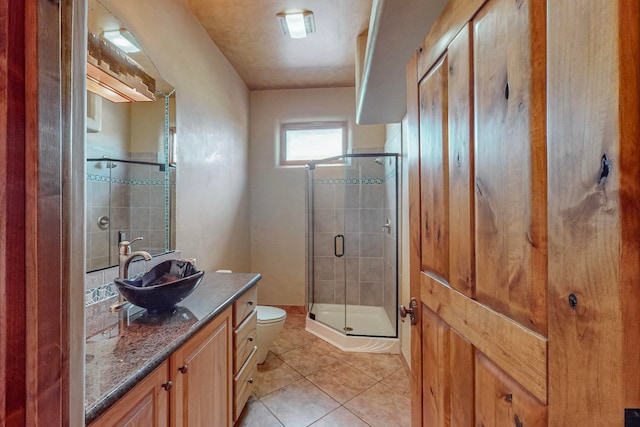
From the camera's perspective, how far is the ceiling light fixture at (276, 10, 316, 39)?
7.18 ft

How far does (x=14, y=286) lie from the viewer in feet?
1.17

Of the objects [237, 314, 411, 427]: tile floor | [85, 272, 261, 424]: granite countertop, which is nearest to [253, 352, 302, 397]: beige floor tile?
[237, 314, 411, 427]: tile floor

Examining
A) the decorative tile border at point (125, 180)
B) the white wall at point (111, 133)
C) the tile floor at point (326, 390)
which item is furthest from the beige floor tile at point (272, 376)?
the white wall at point (111, 133)

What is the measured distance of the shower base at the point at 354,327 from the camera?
256 centimetres

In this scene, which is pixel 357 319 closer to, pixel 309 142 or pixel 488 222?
pixel 309 142

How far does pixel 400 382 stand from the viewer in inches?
82.4

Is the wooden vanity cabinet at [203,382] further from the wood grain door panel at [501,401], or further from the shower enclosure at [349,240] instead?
the shower enclosure at [349,240]

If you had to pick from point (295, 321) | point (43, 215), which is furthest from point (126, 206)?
point (295, 321)

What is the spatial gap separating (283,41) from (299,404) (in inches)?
115

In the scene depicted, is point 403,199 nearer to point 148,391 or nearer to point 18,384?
point 148,391

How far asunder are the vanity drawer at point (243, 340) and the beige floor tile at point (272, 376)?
0.40m

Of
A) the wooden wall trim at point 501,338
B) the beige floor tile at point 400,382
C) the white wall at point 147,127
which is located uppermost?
the white wall at point 147,127

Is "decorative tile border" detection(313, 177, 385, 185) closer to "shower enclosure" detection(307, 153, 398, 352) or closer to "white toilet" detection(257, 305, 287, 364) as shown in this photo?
"shower enclosure" detection(307, 153, 398, 352)

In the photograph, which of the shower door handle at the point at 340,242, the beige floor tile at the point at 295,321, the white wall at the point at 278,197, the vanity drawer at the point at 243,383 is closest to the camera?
the vanity drawer at the point at 243,383
